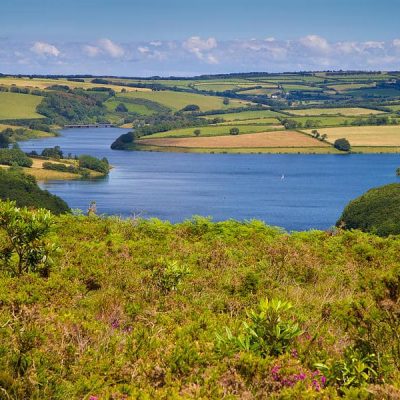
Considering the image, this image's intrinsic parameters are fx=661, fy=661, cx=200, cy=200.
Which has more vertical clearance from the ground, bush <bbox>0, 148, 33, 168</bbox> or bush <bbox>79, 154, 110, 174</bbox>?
bush <bbox>0, 148, 33, 168</bbox>

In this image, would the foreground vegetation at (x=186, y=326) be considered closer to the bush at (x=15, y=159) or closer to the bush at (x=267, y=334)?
the bush at (x=267, y=334)

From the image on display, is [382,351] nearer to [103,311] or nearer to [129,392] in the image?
[129,392]

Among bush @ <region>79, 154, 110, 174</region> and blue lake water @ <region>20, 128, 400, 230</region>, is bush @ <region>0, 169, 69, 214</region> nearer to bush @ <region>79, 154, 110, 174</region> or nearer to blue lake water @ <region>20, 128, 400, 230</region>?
blue lake water @ <region>20, 128, 400, 230</region>

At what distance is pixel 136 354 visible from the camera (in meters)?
8.05

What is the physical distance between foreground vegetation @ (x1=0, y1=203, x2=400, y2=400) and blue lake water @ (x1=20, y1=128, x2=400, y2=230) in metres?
79.5

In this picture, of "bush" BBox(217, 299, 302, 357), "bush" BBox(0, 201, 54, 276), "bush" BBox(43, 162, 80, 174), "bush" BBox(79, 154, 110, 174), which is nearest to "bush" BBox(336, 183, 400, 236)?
"bush" BBox(0, 201, 54, 276)

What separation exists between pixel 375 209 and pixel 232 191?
7301 centimetres

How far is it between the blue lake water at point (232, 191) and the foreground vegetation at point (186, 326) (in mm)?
79495

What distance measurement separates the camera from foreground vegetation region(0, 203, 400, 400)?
7.04m

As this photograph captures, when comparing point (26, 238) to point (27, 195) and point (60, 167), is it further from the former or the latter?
point (60, 167)

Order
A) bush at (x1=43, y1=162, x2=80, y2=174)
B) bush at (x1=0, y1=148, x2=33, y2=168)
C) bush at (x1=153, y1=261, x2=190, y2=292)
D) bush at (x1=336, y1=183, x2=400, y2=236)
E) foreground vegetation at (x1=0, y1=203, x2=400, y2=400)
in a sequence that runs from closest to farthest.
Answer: foreground vegetation at (x1=0, y1=203, x2=400, y2=400)
bush at (x1=153, y1=261, x2=190, y2=292)
bush at (x1=336, y1=183, x2=400, y2=236)
bush at (x1=0, y1=148, x2=33, y2=168)
bush at (x1=43, y1=162, x2=80, y2=174)

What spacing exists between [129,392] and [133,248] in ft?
35.4

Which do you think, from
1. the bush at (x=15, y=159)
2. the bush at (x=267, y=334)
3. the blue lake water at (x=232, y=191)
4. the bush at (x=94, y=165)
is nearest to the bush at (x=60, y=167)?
the bush at (x=94, y=165)

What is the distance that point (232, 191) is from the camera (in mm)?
151750
